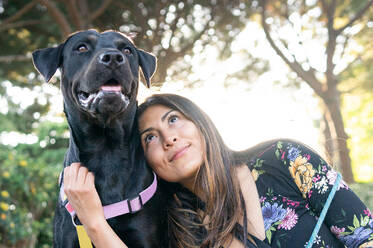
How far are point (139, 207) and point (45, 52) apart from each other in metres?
1.15

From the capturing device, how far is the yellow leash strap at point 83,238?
227cm

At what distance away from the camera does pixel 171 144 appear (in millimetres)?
2334

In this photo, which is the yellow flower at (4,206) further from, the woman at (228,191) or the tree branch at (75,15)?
the tree branch at (75,15)

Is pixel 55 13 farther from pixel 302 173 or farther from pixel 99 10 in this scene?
pixel 302 173

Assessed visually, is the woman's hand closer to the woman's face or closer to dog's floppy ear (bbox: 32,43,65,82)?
the woman's face

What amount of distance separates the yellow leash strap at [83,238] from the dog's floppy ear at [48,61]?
0.93m

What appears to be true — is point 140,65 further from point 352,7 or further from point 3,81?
point 3,81

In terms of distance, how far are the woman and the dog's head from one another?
0.31 m

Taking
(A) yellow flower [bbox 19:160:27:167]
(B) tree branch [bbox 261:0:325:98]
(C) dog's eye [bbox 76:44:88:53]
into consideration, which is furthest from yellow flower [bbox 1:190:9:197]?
(B) tree branch [bbox 261:0:325:98]

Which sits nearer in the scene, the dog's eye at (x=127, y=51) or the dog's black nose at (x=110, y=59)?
the dog's black nose at (x=110, y=59)

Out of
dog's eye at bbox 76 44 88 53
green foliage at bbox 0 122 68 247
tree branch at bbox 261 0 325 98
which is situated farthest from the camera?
tree branch at bbox 261 0 325 98

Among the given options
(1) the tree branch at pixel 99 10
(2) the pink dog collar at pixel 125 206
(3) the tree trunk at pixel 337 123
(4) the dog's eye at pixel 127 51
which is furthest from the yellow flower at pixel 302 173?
(1) the tree branch at pixel 99 10

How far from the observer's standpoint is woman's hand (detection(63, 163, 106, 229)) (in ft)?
7.17

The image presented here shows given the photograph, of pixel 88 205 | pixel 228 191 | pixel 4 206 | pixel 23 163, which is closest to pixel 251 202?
pixel 228 191
